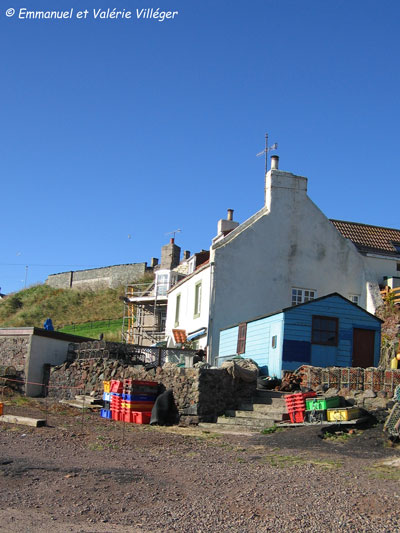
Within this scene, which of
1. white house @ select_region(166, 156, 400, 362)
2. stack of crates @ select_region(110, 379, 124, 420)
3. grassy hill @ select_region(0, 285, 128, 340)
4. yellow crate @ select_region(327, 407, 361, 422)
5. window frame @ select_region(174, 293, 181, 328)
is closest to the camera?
yellow crate @ select_region(327, 407, 361, 422)

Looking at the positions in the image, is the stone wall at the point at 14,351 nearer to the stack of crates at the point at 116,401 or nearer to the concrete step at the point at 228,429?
the stack of crates at the point at 116,401

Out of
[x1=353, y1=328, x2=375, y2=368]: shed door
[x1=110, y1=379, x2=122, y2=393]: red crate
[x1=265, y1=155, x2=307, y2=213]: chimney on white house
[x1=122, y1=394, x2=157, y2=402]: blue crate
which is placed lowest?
[x1=122, y1=394, x2=157, y2=402]: blue crate

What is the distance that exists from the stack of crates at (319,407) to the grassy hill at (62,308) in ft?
121

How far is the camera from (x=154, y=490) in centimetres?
846

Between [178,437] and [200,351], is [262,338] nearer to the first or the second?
[200,351]

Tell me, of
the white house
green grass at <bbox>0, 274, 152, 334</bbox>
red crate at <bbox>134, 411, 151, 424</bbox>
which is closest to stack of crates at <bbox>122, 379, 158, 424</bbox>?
red crate at <bbox>134, 411, 151, 424</bbox>

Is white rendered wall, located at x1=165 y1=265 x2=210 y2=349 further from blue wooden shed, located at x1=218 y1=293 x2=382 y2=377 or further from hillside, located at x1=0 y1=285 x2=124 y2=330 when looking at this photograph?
hillside, located at x1=0 y1=285 x2=124 y2=330

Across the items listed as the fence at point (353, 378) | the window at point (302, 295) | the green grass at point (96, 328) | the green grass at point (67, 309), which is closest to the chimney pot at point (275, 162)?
the window at point (302, 295)

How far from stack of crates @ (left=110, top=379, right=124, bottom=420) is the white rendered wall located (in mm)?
7414

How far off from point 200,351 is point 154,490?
15805mm

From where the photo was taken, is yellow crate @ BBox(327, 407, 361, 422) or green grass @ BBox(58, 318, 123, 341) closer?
yellow crate @ BBox(327, 407, 361, 422)

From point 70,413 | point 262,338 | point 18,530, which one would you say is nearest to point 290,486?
point 18,530

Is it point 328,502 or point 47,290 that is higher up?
point 47,290

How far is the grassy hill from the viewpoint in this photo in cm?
5580
